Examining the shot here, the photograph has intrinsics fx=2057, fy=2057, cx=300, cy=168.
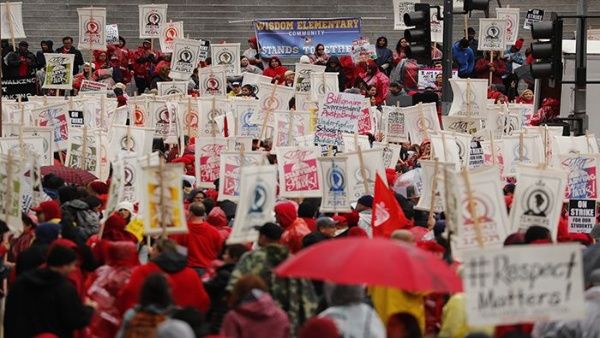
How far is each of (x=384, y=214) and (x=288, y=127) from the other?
27.0ft

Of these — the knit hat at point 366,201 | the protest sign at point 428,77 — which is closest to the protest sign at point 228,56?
the protest sign at point 428,77

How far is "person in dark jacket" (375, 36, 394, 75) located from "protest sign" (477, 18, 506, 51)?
6.27ft

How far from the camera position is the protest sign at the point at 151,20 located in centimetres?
3703

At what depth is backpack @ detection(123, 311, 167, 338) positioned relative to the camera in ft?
38.5

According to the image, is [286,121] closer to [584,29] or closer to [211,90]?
[584,29]

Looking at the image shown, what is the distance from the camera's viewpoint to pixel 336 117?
24375 mm

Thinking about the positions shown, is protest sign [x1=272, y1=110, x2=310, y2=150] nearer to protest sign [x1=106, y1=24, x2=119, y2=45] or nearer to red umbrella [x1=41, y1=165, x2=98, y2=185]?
red umbrella [x1=41, y1=165, x2=98, y2=185]

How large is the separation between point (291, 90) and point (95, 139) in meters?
4.85

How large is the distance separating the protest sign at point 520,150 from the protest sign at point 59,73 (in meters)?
9.47

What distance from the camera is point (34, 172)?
17469 millimetres

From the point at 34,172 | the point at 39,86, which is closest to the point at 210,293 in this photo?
the point at 34,172

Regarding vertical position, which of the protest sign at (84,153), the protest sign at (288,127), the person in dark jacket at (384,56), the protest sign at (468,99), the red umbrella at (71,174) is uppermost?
the person in dark jacket at (384,56)

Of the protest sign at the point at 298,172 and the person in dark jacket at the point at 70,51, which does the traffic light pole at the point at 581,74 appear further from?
the person in dark jacket at the point at 70,51

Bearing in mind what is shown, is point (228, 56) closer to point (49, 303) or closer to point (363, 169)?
point (363, 169)
